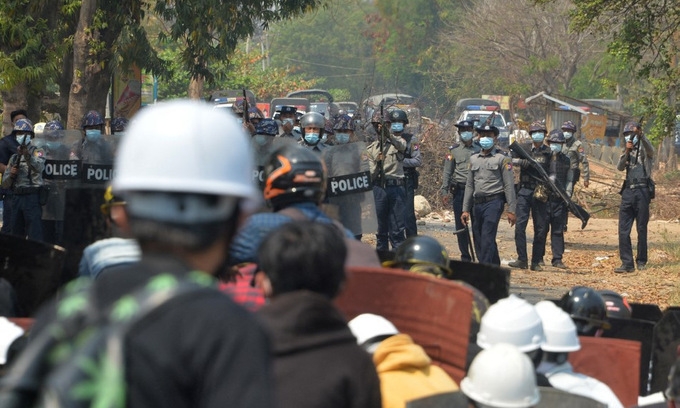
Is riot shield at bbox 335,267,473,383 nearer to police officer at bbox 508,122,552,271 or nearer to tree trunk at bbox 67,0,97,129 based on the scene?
police officer at bbox 508,122,552,271

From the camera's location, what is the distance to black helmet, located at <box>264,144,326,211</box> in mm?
4859

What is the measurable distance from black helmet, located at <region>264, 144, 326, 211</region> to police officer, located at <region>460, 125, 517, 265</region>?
894 centimetres

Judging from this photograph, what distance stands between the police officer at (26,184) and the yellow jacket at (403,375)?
969 cm

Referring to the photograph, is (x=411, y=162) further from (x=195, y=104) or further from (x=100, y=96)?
(x=195, y=104)

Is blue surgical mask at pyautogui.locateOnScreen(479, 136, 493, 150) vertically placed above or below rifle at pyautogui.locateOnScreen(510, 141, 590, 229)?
above

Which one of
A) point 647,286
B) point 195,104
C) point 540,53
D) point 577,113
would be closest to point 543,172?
point 647,286

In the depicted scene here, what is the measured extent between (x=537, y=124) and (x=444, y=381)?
12613 millimetres

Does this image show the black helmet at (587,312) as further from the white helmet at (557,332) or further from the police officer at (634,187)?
the police officer at (634,187)

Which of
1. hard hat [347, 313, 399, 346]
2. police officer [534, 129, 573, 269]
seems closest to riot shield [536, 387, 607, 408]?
hard hat [347, 313, 399, 346]

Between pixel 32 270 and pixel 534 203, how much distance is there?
35.0ft

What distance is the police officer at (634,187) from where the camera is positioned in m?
15.1

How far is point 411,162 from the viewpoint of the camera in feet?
49.8

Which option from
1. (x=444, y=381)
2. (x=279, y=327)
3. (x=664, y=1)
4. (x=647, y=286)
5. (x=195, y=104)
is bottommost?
(x=647, y=286)

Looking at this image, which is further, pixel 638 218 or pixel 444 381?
pixel 638 218
